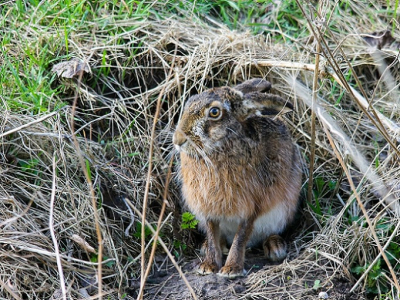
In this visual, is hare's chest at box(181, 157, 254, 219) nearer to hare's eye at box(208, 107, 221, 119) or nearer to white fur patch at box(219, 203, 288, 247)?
white fur patch at box(219, 203, 288, 247)

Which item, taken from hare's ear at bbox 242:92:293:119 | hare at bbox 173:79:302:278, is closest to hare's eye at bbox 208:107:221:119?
hare at bbox 173:79:302:278

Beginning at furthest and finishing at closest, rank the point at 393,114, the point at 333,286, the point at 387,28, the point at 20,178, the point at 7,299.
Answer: the point at 387,28 → the point at 393,114 → the point at 20,178 → the point at 333,286 → the point at 7,299

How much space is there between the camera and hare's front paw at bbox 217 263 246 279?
415 centimetres

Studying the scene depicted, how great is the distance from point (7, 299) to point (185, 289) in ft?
3.72

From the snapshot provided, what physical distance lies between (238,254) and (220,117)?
965 millimetres

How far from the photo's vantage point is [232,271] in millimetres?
4164

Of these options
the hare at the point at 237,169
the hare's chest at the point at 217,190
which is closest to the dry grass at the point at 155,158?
the hare at the point at 237,169

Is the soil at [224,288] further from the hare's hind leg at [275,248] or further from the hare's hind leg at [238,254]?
the hare's hind leg at [275,248]

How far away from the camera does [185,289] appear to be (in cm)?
408

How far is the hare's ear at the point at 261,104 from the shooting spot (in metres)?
4.25

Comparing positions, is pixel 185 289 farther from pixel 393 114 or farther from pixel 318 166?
pixel 393 114

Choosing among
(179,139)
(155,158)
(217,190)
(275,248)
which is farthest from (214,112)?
(275,248)

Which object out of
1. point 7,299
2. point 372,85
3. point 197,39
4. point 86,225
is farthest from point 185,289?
point 372,85

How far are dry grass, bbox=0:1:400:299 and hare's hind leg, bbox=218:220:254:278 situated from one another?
0.50ft
